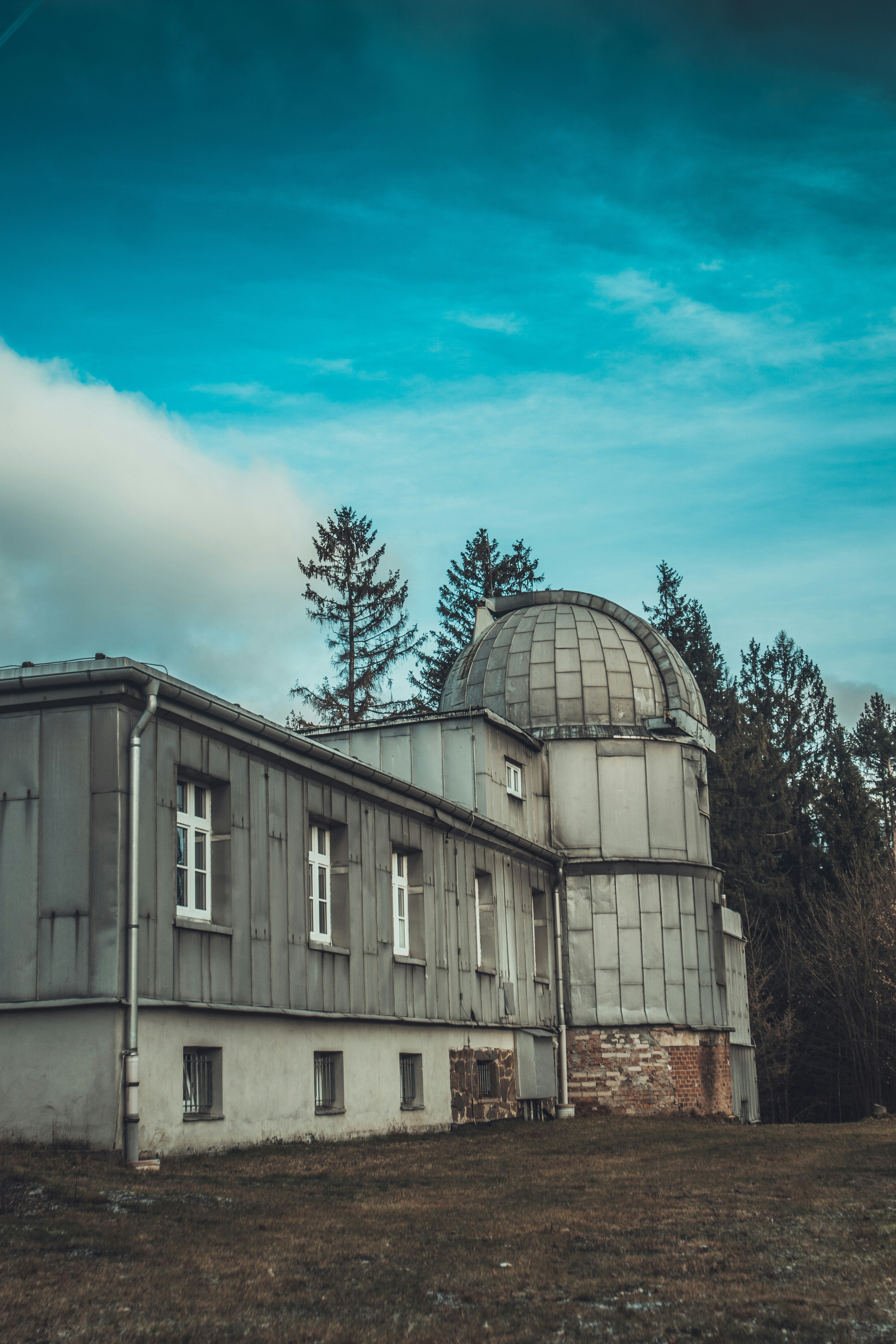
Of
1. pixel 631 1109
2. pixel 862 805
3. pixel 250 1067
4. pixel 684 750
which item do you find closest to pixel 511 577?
pixel 862 805

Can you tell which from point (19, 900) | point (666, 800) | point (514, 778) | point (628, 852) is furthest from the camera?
point (666, 800)

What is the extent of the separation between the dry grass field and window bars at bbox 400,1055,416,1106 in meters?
4.74

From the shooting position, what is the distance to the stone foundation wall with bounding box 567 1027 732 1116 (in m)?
25.3

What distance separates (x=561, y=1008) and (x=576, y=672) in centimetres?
687

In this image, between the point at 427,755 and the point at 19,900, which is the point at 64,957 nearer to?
the point at 19,900

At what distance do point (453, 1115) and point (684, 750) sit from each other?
10.6m

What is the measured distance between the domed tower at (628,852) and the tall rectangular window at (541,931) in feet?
1.53

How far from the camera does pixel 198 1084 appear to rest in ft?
45.0

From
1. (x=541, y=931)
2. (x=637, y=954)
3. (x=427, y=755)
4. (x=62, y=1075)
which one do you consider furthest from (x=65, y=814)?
(x=637, y=954)

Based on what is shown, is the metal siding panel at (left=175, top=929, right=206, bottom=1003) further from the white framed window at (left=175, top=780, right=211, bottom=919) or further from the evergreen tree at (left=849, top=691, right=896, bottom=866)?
the evergreen tree at (left=849, top=691, right=896, bottom=866)

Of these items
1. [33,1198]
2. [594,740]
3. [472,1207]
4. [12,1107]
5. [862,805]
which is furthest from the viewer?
[862,805]

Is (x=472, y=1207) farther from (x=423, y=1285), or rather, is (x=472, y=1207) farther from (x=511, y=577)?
(x=511, y=577)

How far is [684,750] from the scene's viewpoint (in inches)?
1109

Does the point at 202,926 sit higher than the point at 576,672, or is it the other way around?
the point at 576,672
